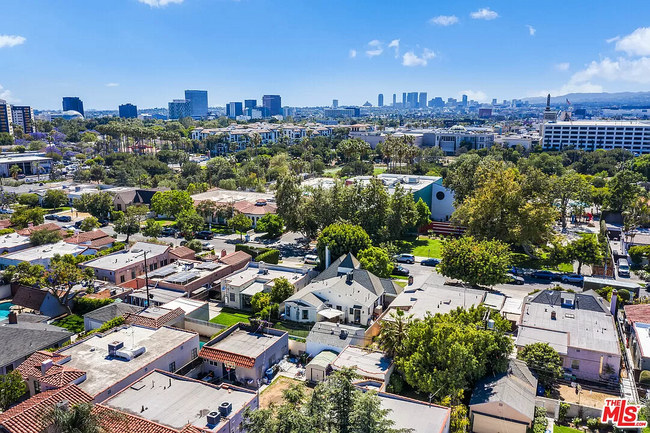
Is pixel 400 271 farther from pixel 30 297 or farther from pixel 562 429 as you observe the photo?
pixel 30 297

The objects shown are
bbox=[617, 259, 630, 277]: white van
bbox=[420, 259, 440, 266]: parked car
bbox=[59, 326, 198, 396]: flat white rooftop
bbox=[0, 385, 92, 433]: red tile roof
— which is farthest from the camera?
bbox=[420, 259, 440, 266]: parked car

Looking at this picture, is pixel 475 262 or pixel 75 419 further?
pixel 475 262

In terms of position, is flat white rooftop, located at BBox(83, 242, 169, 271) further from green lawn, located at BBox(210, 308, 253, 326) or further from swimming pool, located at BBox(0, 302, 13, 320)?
green lawn, located at BBox(210, 308, 253, 326)

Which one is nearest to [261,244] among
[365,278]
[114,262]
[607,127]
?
[114,262]

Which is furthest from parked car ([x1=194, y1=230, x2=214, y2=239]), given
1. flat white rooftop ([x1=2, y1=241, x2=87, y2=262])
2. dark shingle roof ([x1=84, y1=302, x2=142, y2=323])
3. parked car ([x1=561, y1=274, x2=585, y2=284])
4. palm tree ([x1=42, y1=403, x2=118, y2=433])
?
palm tree ([x1=42, y1=403, x2=118, y2=433])

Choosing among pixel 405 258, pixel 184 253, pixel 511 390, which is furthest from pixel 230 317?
pixel 405 258

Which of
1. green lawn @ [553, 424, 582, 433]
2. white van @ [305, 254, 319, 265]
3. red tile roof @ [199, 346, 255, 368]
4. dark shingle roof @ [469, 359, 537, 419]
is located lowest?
green lawn @ [553, 424, 582, 433]
